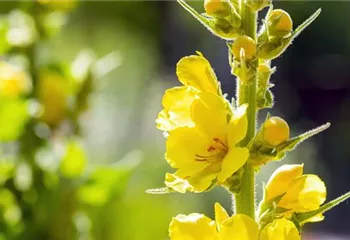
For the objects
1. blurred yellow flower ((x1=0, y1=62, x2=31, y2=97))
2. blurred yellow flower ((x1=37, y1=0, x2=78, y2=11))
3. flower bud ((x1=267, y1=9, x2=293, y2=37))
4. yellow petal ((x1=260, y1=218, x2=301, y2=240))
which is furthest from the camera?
blurred yellow flower ((x1=37, y1=0, x2=78, y2=11))

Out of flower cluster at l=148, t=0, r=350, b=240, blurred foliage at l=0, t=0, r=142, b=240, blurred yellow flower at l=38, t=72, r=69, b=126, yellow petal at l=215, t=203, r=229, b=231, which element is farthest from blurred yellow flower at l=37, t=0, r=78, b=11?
yellow petal at l=215, t=203, r=229, b=231

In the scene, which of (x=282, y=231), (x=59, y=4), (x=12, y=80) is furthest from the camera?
(x=59, y=4)

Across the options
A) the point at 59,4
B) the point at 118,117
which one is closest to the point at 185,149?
the point at 59,4

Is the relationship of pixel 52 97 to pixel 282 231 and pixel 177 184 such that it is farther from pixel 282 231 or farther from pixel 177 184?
pixel 282 231

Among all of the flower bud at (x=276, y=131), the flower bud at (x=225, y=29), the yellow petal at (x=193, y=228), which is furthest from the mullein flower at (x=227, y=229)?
the flower bud at (x=225, y=29)

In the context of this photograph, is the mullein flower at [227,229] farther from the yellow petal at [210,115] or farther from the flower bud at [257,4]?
the flower bud at [257,4]

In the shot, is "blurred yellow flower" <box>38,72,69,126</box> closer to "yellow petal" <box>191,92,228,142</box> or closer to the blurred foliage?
the blurred foliage

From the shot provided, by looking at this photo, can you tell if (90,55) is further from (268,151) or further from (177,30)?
(177,30)
